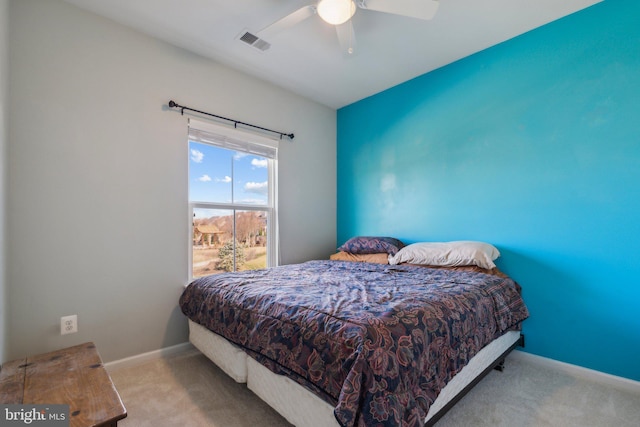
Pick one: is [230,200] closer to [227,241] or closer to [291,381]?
[227,241]

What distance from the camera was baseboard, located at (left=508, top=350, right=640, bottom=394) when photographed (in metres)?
1.91

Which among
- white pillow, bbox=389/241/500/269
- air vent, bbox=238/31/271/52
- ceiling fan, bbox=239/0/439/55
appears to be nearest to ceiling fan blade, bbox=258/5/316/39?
ceiling fan, bbox=239/0/439/55

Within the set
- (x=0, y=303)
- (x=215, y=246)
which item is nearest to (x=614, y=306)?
(x=215, y=246)

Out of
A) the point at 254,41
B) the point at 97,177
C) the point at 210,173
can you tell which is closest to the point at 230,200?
the point at 210,173

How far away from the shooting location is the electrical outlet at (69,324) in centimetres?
198

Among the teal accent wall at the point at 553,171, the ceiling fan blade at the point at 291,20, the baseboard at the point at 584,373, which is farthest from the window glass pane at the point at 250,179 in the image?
the baseboard at the point at 584,373

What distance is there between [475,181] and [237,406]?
2.61 meters

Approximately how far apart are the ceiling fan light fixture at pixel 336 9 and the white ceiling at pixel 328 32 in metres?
0.44

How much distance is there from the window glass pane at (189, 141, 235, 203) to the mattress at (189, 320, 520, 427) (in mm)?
1197

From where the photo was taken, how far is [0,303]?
62.4 inches

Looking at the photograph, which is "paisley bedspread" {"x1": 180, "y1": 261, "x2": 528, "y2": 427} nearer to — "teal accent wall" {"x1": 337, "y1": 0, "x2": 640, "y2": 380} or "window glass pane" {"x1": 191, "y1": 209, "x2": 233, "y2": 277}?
"teal accent wall" {"x1": 337, "y1": 0, "x2": 640, "y2": 380}

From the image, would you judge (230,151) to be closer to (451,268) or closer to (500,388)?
(451,268)

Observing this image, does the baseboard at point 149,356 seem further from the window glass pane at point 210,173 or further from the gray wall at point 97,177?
the window glass pane at point 210,173

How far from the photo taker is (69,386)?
53.7 inches
